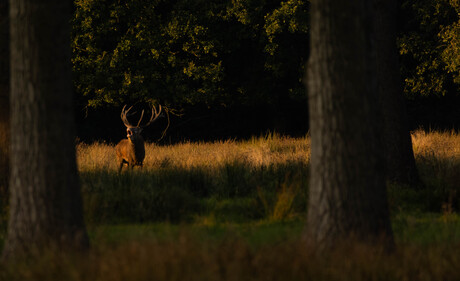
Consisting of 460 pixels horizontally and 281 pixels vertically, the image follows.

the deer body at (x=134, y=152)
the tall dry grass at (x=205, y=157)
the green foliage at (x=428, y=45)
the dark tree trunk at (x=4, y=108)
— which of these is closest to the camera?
the dark tree trunk at (x=4, y=108)

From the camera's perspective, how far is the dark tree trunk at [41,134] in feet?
19.0

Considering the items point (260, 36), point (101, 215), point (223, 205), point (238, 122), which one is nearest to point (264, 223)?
point (223, 205)

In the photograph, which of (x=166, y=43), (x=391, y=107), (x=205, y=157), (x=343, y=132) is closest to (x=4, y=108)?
(x=205, y=157)

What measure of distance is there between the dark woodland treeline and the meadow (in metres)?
7.60

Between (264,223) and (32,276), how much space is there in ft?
12.5

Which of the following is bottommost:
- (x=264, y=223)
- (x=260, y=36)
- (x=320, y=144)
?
(x=264, y=223)

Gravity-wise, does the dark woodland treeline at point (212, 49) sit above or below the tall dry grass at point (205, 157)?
above

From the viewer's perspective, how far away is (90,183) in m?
10.6

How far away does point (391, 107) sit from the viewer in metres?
11.0

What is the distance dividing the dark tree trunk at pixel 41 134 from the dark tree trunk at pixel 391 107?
676 centimetres

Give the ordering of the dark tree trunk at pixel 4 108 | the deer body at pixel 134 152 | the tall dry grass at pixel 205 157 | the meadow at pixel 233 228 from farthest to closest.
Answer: the deer body at pixel 134 152 → the tall dry grass at pixel 205 157 → the dark tree trunk at pixel 4 108 → the meadow at pixel 233 228

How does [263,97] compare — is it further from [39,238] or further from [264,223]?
[39,238]

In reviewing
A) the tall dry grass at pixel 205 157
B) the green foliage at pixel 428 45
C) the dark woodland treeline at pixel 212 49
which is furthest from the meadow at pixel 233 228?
the green foliage at pixel 428 45

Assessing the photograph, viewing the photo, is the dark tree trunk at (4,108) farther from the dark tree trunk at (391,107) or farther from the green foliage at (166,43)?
the green foliage at (166,43)
